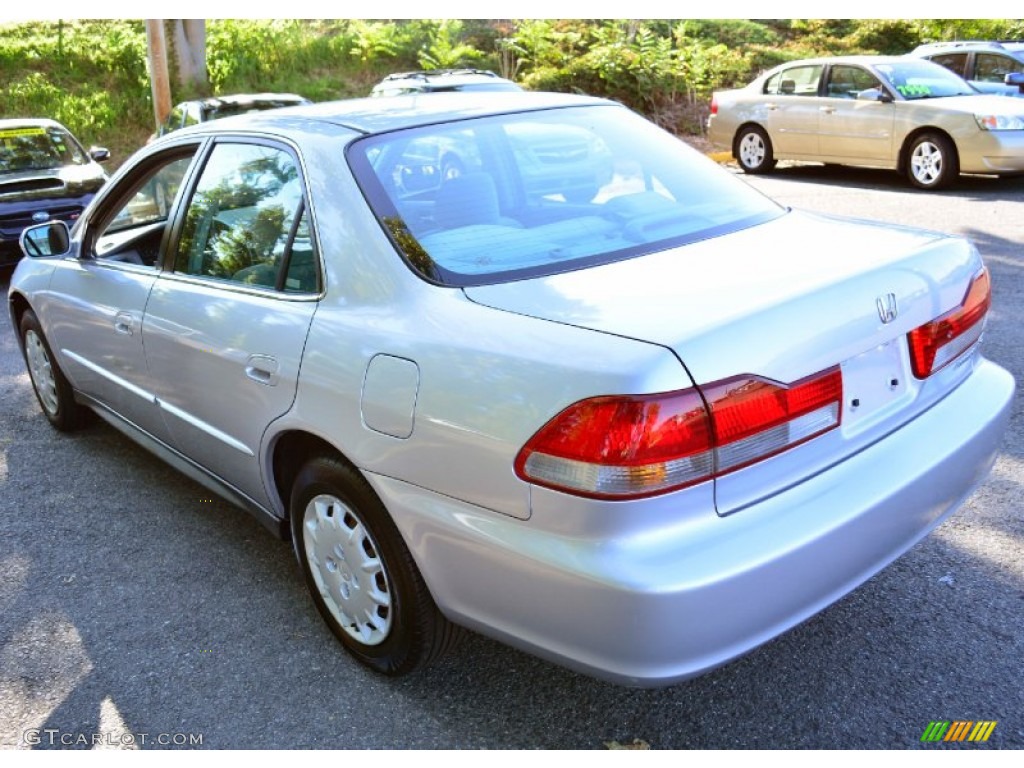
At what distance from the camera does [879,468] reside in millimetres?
2576

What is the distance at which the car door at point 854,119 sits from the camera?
11.9 m

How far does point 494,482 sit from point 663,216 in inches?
48.9

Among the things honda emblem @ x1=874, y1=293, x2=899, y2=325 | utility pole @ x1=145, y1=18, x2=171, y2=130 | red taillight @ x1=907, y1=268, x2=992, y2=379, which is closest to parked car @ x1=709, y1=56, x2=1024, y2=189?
utility pole @ x1=145, y1=18, x2=171, y2=130

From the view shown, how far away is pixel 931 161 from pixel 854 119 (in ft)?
3.80

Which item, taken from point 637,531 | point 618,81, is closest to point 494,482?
point 637,531

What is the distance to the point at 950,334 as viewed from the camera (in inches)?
113

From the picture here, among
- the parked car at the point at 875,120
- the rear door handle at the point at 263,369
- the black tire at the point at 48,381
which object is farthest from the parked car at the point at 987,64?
the rear door handle at the point at 263,369

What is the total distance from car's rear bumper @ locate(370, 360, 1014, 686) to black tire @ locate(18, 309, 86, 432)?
3.15 metres

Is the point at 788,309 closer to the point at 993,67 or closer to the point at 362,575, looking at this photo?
the point at 362,575

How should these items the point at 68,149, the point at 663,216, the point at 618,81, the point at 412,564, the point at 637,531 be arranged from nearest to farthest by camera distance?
the point at 637,531 < the point at 412,564 < the point at 663,216 < the point at 68,149 < the point at 618,81

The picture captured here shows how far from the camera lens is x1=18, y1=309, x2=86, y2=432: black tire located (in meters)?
5.24

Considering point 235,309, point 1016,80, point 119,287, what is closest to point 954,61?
point 1016,80

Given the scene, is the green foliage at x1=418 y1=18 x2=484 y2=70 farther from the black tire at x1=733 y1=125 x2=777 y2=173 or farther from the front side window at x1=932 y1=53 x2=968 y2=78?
the front side window at x1=932 y1=53 x2=968 y2=78

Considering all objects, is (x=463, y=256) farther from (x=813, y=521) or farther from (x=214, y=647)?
(x=214, y=647)
